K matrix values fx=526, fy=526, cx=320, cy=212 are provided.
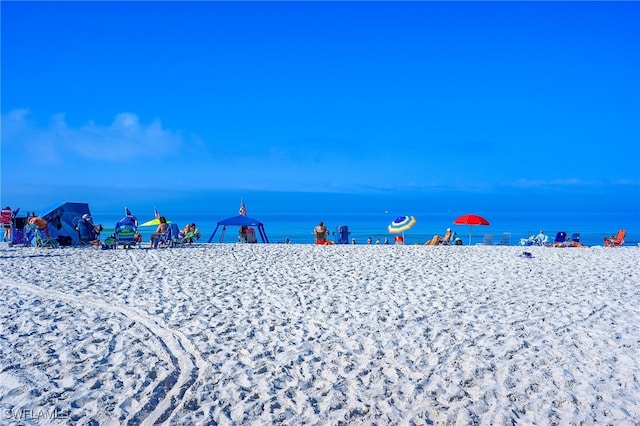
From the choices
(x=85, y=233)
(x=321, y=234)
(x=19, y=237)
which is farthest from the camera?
(x=321, y=234)

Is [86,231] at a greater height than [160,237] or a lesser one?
greater

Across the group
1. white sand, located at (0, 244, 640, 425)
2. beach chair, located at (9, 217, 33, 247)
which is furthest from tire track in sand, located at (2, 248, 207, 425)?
beach chair, located at (9, 217, 33, 247)

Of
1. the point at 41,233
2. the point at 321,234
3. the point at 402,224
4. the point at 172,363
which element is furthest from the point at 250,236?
the point at 172,363

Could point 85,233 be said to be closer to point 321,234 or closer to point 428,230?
point 321,234

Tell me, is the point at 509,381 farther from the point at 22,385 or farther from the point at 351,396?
the point at 22,385

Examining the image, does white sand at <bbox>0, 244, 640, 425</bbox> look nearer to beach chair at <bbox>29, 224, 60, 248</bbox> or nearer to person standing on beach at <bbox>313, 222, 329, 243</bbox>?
beach chair at <bbox>29, 224, 60, 248</bbox>

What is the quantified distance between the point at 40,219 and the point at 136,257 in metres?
3.73

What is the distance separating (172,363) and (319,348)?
1.30 metres

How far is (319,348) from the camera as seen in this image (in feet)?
15.8

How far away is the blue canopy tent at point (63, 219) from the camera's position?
14617 mm

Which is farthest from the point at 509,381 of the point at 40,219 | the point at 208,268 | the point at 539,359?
the point at 40,219

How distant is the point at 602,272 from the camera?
370 inches

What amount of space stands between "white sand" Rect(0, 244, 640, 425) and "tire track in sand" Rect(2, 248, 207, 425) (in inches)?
0.6

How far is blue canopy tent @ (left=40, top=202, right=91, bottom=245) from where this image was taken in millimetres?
14617
